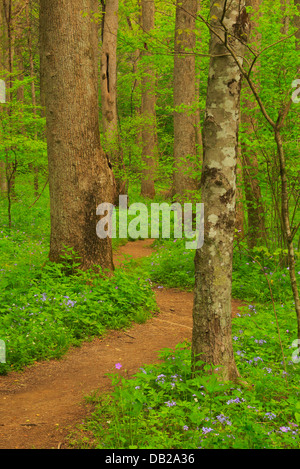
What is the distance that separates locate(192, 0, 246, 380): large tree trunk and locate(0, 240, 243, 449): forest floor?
97 cm

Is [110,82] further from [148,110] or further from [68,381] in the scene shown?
[68,381]

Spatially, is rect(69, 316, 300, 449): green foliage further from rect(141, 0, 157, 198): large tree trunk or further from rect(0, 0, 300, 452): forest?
rect(141, 0, 157, 198): large tree trunk

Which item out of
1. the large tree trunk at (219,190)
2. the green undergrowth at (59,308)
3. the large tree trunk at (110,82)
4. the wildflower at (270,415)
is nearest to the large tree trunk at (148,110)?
the large tree trunk at (110,82)

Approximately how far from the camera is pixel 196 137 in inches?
453

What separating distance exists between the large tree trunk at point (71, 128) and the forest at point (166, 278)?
0.02 m

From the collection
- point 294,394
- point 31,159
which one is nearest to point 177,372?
point 294,394

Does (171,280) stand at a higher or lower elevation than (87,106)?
lower

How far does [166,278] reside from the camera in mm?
8242

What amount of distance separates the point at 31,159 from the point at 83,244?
5660mm

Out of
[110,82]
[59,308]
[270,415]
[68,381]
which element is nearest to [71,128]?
[59,308]

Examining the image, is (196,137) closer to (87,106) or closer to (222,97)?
(87,106)

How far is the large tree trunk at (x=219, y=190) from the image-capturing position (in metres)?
3.24

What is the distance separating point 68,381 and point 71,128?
383cm

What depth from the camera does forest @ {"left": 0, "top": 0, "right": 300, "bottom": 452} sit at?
3.14m
